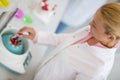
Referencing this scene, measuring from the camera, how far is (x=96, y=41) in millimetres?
734

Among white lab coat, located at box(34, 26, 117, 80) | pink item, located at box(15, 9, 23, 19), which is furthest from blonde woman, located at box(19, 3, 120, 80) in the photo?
pink item, located at box(15, 9, 23, 19)

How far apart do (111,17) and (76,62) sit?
0.66 feet

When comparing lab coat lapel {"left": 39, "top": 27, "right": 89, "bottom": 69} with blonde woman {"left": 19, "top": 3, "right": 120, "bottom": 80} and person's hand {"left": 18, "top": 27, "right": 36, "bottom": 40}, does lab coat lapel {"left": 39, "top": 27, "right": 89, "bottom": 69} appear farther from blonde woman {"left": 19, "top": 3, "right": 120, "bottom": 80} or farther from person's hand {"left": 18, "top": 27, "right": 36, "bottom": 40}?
person's hand {"left": 18, "top": 27, "right": 36, "bottom": 40}

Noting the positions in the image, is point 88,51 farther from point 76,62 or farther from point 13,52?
point 13,52

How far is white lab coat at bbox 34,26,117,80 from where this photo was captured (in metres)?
0.73

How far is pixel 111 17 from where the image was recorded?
2.13 ft

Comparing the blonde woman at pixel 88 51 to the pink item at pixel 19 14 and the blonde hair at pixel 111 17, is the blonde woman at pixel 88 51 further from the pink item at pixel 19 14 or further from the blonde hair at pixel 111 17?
the pink item at pixel 19 14

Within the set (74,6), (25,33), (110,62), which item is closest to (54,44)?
(25,33)

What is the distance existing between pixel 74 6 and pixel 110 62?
0.68 m

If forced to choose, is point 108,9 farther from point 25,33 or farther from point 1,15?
point 1,15

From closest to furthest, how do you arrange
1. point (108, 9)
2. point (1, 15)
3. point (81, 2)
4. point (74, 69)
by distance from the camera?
point (108, 9), point (74, 69), point (1, 15), point (81, 2)

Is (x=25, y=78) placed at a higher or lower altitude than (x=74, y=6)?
higher

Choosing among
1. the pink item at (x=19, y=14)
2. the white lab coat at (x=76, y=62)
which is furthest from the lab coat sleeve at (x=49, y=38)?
the pink item at (x=19, y=14)

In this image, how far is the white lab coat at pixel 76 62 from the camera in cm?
73
